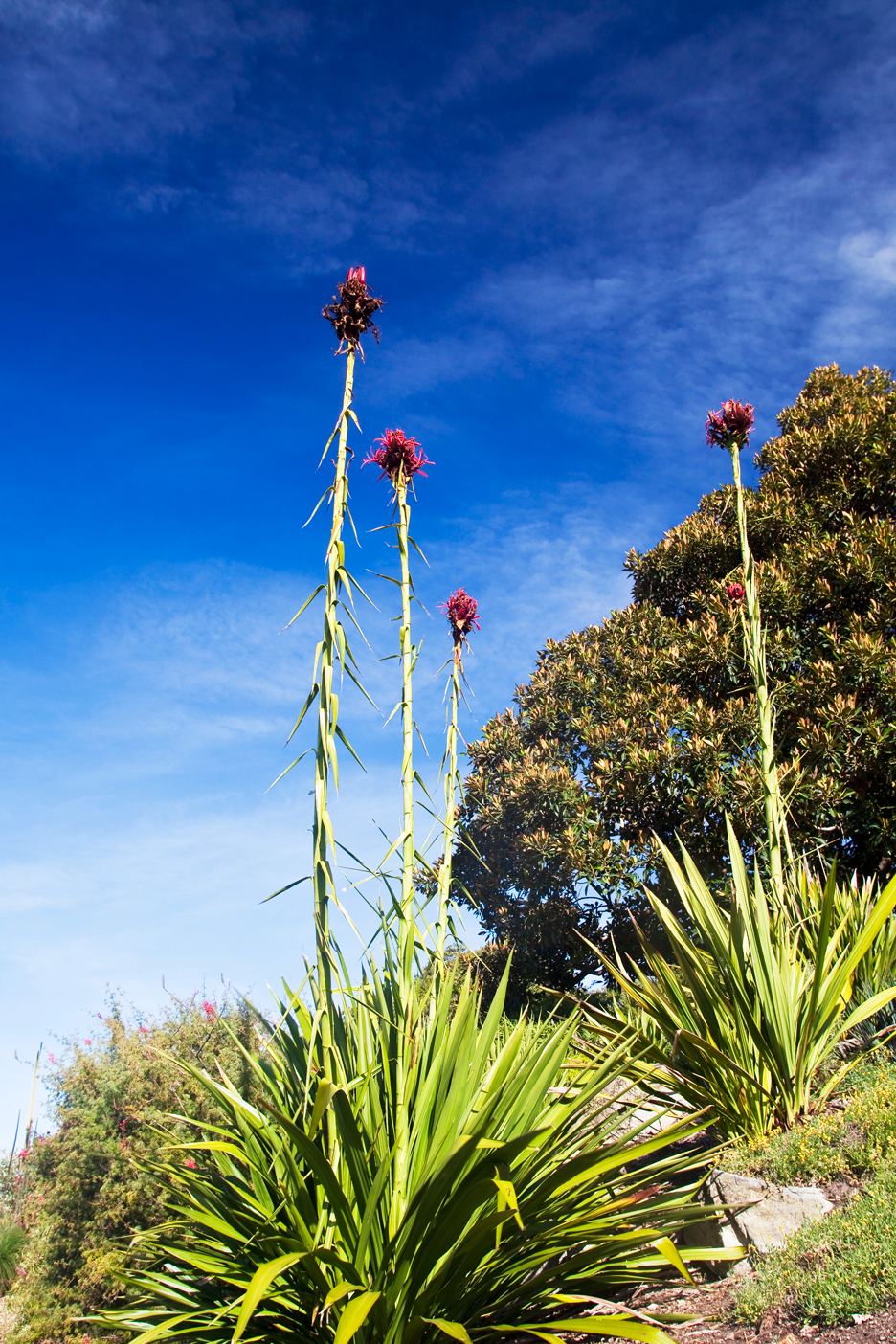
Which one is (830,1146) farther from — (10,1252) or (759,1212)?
(10,1252)

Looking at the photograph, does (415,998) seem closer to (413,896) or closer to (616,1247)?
(413,896)

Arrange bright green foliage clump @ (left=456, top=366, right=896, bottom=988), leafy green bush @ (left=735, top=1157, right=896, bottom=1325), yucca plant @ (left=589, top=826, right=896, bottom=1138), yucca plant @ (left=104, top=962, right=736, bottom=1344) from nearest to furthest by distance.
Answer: yucca plant @ (left=104, top=962, right=736, bottom=1344), leafy green bush @ (left=735, top=1157, right=896, bottom=1325), yucca plant @ (left=589, top=826, right=896, bottom=1138), bright green foliage clump @ (left=456, top=366, right=896, bottom=988)

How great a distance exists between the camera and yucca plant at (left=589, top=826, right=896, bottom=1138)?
398cm

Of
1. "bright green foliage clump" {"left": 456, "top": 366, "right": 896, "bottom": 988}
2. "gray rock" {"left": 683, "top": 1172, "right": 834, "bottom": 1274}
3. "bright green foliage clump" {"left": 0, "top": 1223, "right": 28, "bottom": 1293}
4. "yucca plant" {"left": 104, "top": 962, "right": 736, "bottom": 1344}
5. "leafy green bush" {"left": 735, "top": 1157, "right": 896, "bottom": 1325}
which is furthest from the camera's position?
"bright green foliage clump" {"left": 0, "top": 1223, "right": 28, "bottom": 1293}

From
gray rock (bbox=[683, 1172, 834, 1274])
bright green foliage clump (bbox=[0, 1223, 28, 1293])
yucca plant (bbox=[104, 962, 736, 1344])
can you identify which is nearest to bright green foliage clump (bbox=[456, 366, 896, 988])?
gray rock (bbox=[683, 1172, 834, 1274])

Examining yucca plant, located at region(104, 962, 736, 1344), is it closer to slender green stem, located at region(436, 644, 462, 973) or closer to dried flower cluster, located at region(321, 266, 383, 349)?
slender green stem, located at region(436, 644, 462, 973)

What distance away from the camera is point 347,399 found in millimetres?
3232

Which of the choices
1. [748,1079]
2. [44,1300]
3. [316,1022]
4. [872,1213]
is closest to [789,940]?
[748,1079]

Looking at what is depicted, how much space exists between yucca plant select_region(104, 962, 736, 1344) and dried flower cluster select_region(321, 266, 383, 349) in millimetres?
2549

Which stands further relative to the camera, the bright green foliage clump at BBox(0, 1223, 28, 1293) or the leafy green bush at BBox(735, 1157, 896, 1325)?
the bright green foliage clump at BBox(0, 1223, 28, 1293)

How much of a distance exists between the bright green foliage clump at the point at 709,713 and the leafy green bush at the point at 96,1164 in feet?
13.3

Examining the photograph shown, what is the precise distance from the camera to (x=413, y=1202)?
2.47 meters

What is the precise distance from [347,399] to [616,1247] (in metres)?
3.34

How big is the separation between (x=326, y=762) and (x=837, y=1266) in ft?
8.45
